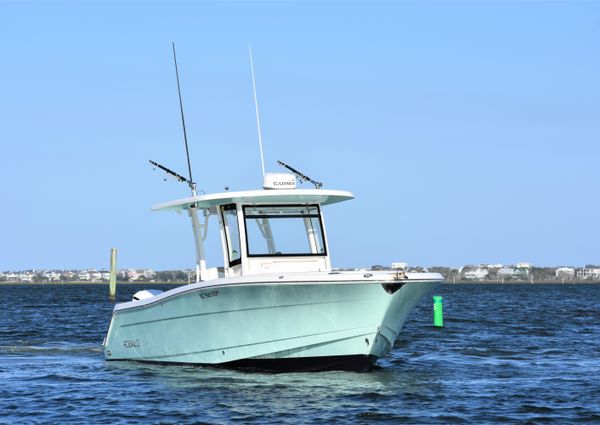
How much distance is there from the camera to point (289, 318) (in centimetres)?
1717

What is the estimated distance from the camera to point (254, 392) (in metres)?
16.0

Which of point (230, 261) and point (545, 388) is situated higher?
point (230, 261)

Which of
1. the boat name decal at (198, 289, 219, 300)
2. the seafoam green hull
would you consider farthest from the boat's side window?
the seafoam green hull

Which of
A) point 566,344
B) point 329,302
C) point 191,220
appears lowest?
point 566,344

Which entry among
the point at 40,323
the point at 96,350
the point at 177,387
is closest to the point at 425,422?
the point at 177,387

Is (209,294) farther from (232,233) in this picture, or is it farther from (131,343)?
(131,343)

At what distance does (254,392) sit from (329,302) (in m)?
2.06

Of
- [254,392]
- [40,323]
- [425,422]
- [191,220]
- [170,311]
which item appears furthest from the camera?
[40,323]

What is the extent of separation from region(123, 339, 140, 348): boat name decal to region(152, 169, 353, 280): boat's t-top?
188 cm

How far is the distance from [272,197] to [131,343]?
4346 millimetres

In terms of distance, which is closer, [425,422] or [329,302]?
[425,422]

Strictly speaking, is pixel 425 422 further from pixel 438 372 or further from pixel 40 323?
pixel 40 323

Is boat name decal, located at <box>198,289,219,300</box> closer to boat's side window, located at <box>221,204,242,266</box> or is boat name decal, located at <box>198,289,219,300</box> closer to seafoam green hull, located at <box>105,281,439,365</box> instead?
seafoam green hull, located at <box>105,281,439,365</box>

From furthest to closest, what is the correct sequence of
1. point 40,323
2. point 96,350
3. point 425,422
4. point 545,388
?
point 40,323 → point 96,350 → point 545,388 → point 425,422
